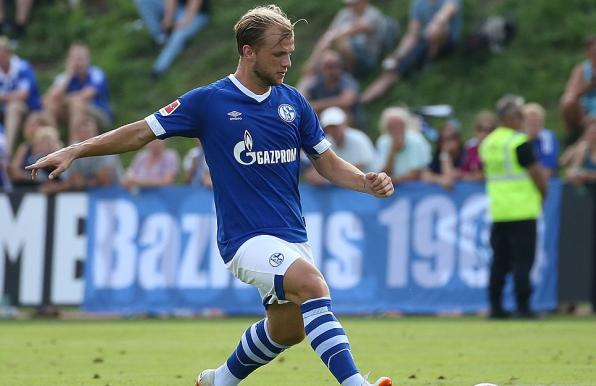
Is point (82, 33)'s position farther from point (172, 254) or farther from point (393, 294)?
point (393, 294)

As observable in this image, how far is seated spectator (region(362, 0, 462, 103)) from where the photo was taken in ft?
68.2

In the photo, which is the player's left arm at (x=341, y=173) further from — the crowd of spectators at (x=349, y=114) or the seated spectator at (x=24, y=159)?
the seated spectator at (x=24, y=159)

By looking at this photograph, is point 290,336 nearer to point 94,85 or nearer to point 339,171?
point 339,171

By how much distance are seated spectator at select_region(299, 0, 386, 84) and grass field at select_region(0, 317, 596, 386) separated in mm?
5813

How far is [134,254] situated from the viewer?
17625 millimetres

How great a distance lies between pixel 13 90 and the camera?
68.2 feet

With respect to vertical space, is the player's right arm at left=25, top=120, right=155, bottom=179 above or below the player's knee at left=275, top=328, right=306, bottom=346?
above

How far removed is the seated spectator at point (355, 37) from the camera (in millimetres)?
21078

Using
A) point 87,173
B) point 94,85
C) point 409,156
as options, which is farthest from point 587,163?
point 94,85

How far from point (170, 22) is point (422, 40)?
5072 mm

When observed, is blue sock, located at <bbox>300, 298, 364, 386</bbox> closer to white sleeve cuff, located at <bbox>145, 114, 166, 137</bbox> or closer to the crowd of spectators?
white sleeve cuff, located at <bbox>145, 114, 166, 137</bbox>

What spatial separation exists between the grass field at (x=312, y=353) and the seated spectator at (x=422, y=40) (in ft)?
19.4

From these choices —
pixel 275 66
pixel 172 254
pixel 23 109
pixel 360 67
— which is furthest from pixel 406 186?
pixel 275 66

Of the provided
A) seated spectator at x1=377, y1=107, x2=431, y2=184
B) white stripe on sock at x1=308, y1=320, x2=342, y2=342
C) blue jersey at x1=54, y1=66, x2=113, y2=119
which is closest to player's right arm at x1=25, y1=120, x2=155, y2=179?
white stripe on sock at x1=308, y1=320, x2=342, y2=342
